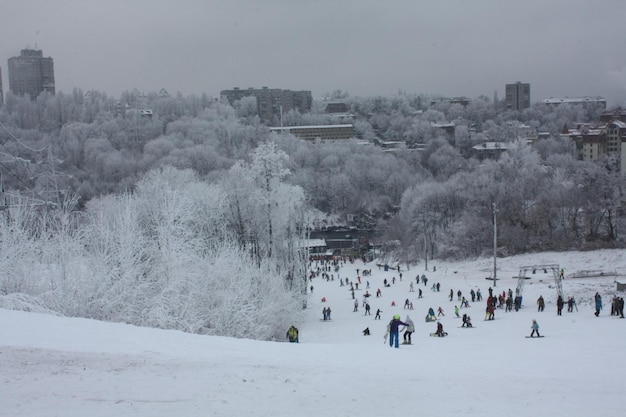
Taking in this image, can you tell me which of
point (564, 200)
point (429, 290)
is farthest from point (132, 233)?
point (564, 200)

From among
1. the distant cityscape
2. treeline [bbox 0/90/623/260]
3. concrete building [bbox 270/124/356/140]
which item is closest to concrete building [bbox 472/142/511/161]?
treeline [bbox 0/90/623/260]

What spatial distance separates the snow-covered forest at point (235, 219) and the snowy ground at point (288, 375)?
221 inches

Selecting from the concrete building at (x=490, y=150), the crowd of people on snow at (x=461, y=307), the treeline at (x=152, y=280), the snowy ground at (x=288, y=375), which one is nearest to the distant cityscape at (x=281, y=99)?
the concrete building at (x=490, y=150)

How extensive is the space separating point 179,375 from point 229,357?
1568 mm

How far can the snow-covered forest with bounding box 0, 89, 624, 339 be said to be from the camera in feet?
61.2

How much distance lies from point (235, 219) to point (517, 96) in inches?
6801

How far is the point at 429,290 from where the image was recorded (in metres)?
32.1

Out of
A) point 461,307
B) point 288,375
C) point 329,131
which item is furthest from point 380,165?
point 288,375

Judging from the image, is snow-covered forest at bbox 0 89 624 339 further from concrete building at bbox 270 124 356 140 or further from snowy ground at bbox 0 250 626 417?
concrete building at bbox 270 124 356 140

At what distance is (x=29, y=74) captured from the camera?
187 m

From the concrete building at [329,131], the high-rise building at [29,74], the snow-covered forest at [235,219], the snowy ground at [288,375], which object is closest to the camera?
the snowy ground at [288,375]

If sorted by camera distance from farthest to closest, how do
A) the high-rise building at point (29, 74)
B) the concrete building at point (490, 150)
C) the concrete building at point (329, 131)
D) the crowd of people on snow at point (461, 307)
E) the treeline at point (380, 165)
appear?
the high-rise building at point (29, 74), the concrete building at point (329, 131), the concrete building at point (490, 150), the treeline at point (380, 165), the crowd of people on snow at point (461, 307)

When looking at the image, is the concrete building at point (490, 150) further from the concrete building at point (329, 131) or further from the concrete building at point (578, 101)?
the concrete building at point (578, 101)

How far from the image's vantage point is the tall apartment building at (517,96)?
186625 millimetres
